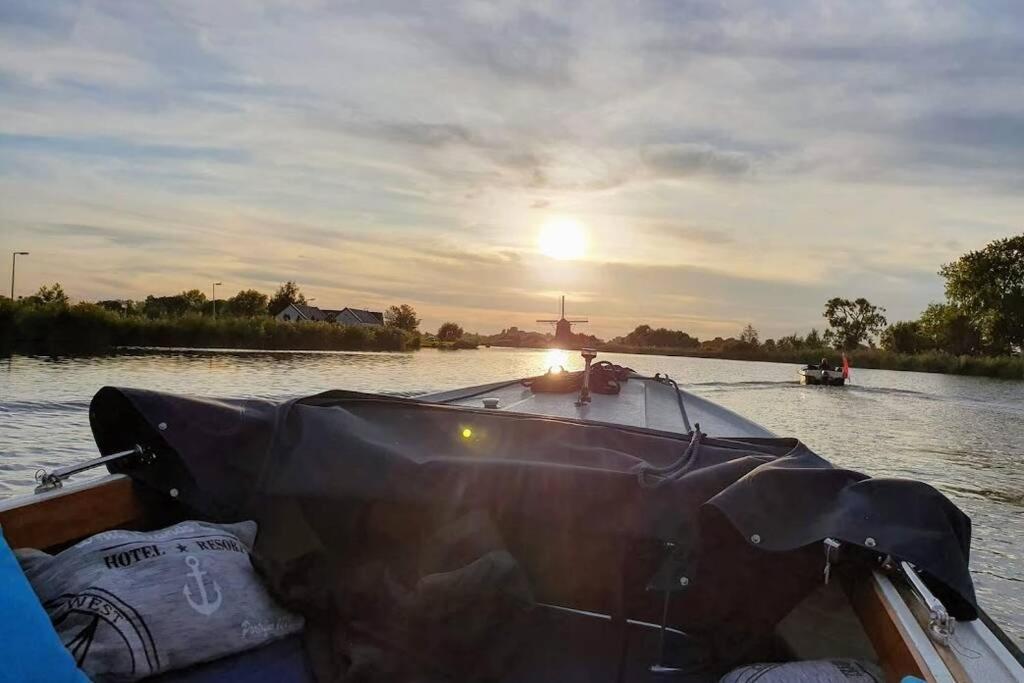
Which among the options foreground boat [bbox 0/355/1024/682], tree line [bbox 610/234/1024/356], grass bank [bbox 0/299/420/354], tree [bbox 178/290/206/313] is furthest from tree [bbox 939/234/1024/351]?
tree [bbox 178/290/206/313]

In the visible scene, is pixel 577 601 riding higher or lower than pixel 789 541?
lower

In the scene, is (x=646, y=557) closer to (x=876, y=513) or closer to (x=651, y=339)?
(x=876, y=513)

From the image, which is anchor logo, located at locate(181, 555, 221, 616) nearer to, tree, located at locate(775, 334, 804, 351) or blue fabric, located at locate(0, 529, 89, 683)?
blue fabric, located at locate(0, 529, 89, 683)

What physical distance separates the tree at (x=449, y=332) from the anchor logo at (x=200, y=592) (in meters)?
86.1

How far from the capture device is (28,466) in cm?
799

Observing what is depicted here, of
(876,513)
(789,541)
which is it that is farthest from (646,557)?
(876,513)

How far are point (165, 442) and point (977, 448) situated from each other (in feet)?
48.5

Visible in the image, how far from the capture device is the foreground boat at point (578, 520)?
190 cm

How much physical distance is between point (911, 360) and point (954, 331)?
37.1 feet

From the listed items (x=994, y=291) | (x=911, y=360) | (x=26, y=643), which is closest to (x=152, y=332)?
(x=26, y=643)

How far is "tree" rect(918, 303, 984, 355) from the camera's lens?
58.4 metres

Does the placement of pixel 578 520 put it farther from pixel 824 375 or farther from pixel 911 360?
pixel 911 360

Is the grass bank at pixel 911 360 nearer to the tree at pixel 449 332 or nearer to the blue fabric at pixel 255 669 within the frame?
the tree at pixel 449 332

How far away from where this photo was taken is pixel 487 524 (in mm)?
2229
